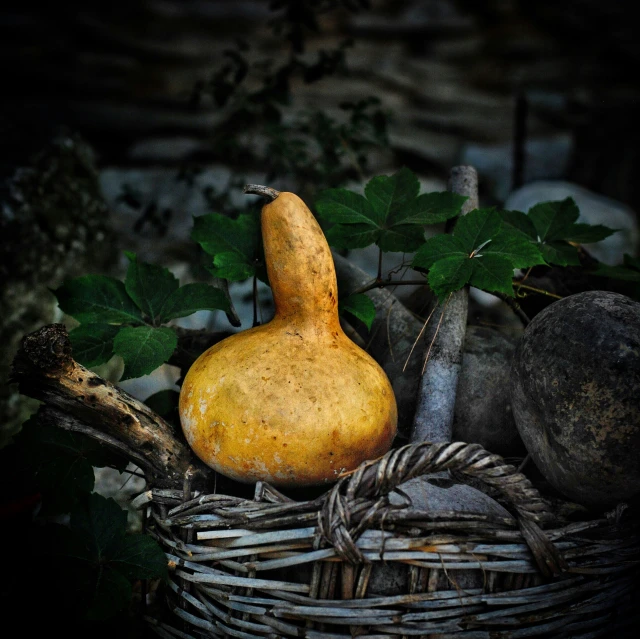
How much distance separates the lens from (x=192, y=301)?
40.8 inches

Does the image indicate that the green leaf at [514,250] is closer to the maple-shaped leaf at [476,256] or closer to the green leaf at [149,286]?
the maple-shaped leaf at [476,256]

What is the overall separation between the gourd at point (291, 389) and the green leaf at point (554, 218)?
444 mm

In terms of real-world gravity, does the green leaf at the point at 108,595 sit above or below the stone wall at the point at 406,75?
below

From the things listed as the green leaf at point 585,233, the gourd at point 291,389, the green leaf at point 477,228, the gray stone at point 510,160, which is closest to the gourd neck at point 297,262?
the gourd at point 291,389

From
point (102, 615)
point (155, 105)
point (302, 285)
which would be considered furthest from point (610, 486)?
point (155, 105)

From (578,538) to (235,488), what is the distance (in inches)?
19.5

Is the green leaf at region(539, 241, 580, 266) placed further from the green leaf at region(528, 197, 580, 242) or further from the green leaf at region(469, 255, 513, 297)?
the green leaf at region(469, 255, 513, 297)

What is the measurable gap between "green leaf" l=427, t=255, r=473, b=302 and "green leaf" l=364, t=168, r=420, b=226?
0.56 feet

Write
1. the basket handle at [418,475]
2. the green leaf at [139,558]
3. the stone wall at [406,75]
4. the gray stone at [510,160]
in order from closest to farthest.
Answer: the basket handle at [418,475] → the green leaf at [139,558] → the stone wall at [406,75] → the gray stone at [510,160]

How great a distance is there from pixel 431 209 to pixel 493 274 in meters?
0.19

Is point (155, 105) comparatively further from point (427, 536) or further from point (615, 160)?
point (427, 536)

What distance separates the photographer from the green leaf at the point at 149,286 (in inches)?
40.7

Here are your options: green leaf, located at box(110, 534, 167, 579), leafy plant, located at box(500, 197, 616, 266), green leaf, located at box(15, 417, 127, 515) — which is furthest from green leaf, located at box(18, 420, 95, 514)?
leafy plant, located at box(500, 197, 616, 266)

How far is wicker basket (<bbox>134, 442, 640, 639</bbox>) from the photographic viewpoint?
2.48 ft
